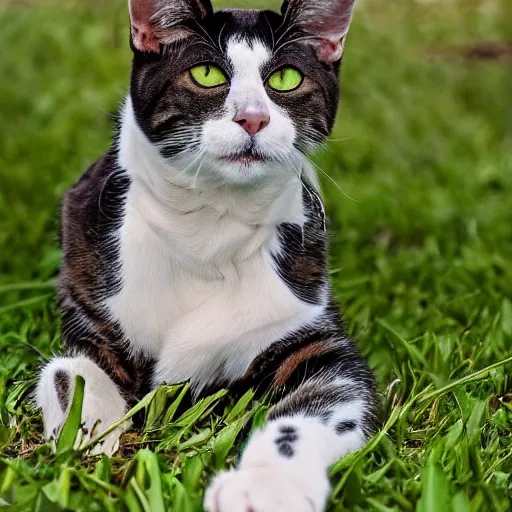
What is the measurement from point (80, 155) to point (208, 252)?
2.72 meters

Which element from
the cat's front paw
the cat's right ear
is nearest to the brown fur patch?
the cat's front paw

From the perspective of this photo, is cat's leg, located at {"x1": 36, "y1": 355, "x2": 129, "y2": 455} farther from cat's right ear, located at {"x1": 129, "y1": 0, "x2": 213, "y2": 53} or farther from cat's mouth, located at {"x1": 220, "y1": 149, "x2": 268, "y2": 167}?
Answer: cat's right ear, located at {"x1": 129, "y1": 0, "x2": 213, "y2": 53}

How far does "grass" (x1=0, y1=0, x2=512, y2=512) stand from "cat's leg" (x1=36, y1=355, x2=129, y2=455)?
0.07m

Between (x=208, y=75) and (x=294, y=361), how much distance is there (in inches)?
31.0

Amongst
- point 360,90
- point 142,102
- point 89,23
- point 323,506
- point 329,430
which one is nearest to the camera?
point 323,506

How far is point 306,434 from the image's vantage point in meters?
2.16

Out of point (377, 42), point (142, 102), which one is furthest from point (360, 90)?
point (142, 102)

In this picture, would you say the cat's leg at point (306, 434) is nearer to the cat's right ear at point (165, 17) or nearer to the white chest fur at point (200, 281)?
the white chest fur at point (200, 281)

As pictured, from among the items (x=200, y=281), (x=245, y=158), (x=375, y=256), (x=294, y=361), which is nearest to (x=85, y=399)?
(x=200, y=281)

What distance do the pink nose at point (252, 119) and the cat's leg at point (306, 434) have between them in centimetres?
64

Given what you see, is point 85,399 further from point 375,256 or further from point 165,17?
point 375,256

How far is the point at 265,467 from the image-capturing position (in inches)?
78.4

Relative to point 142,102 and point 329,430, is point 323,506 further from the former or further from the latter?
point 142,102

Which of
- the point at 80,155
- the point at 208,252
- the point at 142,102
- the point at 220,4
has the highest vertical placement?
the point at 220,4
